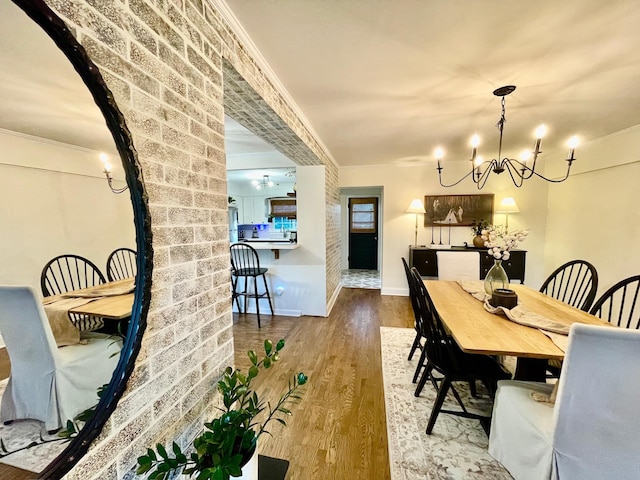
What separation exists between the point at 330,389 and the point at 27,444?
190cm

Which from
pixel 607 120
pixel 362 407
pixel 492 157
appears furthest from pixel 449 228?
pixel 362 407

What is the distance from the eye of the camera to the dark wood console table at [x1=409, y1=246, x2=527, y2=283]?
13.0 ft

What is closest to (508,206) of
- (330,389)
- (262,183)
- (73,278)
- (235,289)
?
(330,389)

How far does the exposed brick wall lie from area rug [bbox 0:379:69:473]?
0.09 m

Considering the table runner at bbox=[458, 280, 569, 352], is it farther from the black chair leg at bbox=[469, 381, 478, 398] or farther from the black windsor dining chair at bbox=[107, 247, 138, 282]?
the black windsor dining chair at bbox=[107, 247, 138, 282]

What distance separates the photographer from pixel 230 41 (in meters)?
1.30

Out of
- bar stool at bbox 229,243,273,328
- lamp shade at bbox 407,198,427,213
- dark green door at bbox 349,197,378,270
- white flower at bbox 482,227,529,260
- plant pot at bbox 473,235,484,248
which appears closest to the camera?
white flower at bbox 482,227,529,260

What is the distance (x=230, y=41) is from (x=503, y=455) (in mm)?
2441

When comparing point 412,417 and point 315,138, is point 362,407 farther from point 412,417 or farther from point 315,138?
point 315,138

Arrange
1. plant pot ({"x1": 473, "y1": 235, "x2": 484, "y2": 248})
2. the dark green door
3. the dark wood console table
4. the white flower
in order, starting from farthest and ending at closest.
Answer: the dark green door, plant pot ({"x1": 473, "y1": 235, "x2": 484, "y2": 248}), the dark wood console table, the white flower

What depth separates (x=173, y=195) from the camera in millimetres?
922

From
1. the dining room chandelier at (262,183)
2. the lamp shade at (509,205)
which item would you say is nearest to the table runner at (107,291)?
the lamp shade at (509,205)

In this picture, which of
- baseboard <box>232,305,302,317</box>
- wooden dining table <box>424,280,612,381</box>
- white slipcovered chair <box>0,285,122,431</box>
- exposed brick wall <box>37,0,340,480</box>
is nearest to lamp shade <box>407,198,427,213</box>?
wooden dining table <box>424,280,612,381</box>

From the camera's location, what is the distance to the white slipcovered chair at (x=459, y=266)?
2.94 metres
